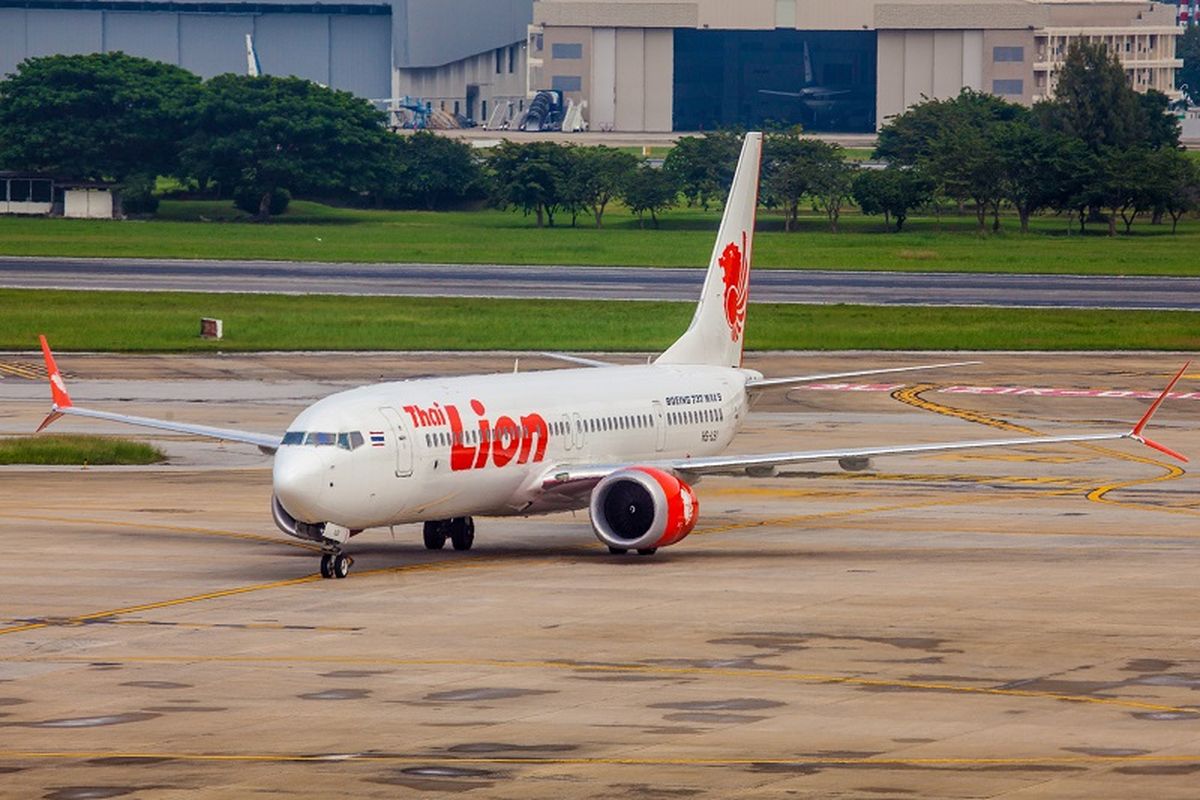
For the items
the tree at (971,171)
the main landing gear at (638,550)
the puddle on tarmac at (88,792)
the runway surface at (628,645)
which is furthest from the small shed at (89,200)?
the puddle on tarmac at (88,792)

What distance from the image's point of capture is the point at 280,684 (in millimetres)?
33750

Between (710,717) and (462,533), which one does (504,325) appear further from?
(710,717)

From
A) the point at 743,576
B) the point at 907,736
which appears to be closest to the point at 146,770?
the point at 907,736

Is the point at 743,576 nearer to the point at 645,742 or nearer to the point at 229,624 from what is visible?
the point at 229,624

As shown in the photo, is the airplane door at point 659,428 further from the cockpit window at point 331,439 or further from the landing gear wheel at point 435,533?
the cockpit window at point 331,439

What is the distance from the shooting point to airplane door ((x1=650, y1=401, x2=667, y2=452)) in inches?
2039

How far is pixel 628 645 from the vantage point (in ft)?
122

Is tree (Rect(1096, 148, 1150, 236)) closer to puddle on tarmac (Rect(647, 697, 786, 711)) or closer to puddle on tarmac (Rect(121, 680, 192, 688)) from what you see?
puddle on tarmac (Rect(647, 697, 786, 711))

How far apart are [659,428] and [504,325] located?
52.9m

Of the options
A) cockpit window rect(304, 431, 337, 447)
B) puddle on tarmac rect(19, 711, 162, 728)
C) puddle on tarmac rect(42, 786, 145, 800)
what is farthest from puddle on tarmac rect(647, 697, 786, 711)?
cockpit window rect(304, 431, 337, 447)

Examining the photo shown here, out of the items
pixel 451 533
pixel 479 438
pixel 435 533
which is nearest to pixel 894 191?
pixel 451 533

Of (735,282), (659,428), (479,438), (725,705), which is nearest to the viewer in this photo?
(725,705)

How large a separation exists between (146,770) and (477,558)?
65.9 ft

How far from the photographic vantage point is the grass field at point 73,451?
62.7 metres
